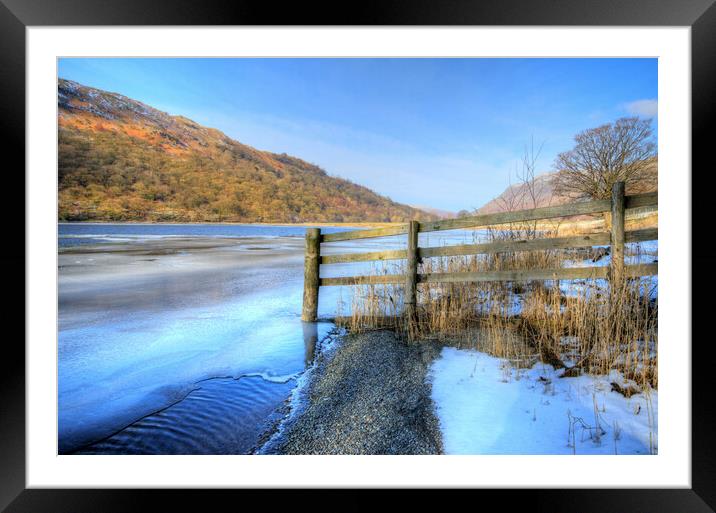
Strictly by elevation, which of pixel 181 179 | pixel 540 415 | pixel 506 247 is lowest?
pixel 540 415

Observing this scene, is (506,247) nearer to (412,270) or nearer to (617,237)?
(617,237)

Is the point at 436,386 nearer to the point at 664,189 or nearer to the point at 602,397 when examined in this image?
the point at 602,397

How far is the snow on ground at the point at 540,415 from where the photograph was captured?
2164 millimetres

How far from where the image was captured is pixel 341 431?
2.57m

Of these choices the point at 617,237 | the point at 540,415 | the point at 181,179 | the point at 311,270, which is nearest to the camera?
the point at 540,415

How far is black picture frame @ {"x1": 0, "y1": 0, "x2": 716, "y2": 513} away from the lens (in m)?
2.01

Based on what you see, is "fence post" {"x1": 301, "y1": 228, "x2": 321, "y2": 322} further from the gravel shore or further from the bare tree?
the bare tree

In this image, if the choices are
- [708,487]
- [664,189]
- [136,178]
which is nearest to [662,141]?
[664,189]

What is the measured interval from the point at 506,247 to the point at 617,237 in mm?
1052

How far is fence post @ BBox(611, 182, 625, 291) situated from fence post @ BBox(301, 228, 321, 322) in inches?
148

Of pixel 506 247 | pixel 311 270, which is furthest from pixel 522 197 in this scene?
pixel 311 270
